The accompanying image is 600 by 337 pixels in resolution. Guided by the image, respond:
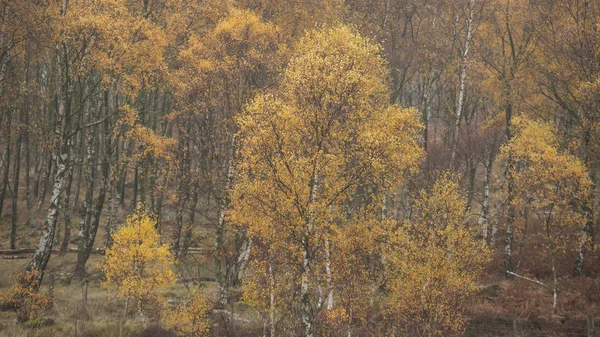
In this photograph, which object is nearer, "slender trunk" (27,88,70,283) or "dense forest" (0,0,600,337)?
"dense forest" (0,0,600,337)

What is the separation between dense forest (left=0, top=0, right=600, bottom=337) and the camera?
52.4 ft

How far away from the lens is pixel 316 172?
50.8ft

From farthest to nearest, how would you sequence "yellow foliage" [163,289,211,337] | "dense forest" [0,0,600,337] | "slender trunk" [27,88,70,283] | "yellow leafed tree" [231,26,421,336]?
"slender trunk" [27,88,70,283] < "yellow foliage" [163,289,211,337] < "dense forest" [0,0,600,337] < "yellow leafed tree" [231,26,421,336]

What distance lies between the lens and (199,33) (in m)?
28.6

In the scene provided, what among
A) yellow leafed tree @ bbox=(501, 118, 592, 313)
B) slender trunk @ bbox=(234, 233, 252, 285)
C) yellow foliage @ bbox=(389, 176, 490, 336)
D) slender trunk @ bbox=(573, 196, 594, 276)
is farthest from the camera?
slender trunk @ bbox=(234, 233, 252, 285)

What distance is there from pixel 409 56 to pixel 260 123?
635 inches

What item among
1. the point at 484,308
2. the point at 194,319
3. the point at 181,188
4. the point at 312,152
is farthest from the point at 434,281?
the point at 181,188

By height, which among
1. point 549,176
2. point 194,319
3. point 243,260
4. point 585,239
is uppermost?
point 549,176

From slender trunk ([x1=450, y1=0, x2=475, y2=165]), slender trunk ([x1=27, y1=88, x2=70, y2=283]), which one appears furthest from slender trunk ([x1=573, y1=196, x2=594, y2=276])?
slender trunk ([x1=27, y1=88, x2=70, y2=283])

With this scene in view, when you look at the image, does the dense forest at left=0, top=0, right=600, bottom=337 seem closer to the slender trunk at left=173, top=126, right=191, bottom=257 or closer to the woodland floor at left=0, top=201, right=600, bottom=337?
the woodland floor at left=0, top=201, right=600, bottom=337

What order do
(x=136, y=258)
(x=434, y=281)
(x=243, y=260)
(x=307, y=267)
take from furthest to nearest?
1. (x=243, y=260)
2. (x=136, y=258)
3. (x=434, y=281)
4. (x=307, y=267)

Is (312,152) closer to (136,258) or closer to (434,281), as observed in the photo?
(434,281)

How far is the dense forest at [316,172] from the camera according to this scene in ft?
52.4

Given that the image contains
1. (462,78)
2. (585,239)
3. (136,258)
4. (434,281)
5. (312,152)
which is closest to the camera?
(312,152)
